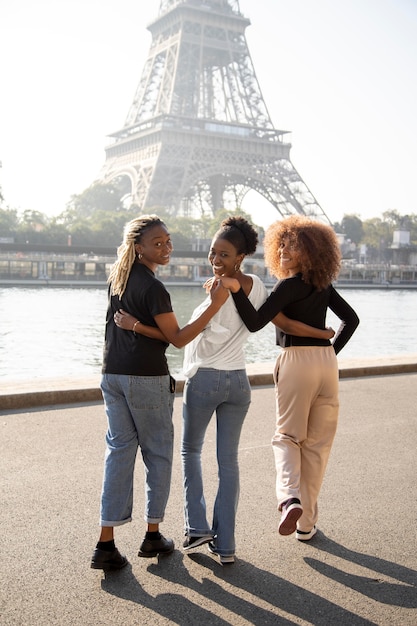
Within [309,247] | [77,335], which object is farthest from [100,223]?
[309,247]

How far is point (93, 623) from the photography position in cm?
257

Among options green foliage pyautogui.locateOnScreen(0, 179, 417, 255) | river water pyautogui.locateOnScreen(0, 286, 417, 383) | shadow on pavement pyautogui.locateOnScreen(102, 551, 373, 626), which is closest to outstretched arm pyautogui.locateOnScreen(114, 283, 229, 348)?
shadow on pavement pyautogui.locateOnScreen(102, 551, 373, 626)

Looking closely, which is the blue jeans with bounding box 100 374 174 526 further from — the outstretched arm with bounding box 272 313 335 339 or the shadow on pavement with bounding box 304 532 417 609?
the shadow on pavement with bounding box 304 532 417 609

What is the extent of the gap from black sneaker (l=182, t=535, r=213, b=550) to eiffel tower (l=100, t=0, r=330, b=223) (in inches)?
2581

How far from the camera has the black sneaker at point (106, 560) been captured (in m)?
2.99

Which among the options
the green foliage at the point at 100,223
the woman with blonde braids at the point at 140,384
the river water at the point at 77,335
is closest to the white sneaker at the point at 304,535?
the woman with blonde braids at the point at 140,384

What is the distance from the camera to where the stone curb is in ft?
19.1

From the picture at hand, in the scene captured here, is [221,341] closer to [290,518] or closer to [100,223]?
[290,518]

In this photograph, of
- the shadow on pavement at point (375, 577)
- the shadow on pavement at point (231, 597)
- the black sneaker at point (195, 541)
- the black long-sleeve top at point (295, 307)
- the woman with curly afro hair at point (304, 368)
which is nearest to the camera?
the shadow on pavement at point (231, 597)

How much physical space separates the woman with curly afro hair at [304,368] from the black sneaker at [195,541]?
0.37 m

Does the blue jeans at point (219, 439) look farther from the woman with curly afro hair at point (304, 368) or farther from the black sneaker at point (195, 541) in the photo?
the woman with curly afro hair at point (304, 368)

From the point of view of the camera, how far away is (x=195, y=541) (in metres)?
3.21

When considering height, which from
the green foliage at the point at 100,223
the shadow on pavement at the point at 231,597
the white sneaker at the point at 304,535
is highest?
the green foliage at the point at 100,223

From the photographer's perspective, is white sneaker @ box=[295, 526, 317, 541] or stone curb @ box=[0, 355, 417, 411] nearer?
white sneaker @ box=[295, 526, 317, 541]
